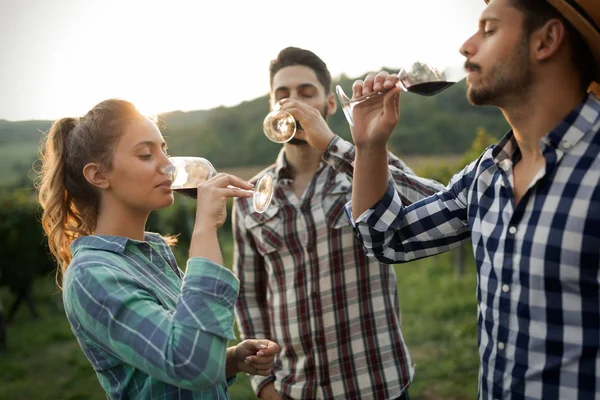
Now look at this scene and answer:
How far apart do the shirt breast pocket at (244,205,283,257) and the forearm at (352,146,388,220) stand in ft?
2.52

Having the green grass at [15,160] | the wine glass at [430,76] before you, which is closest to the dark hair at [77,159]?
the wine glass at [430,76]

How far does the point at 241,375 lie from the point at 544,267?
4.82 metres

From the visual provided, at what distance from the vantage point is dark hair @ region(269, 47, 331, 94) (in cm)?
304

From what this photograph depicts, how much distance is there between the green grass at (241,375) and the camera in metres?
5.43

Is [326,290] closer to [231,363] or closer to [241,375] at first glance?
[231,363]

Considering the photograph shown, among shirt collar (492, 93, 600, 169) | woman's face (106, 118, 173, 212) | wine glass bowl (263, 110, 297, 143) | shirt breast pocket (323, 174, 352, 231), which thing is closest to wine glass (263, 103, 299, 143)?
wine glass bowl (263, 110, 297, 143)

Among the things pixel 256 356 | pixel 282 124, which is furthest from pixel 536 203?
pixel 282 124

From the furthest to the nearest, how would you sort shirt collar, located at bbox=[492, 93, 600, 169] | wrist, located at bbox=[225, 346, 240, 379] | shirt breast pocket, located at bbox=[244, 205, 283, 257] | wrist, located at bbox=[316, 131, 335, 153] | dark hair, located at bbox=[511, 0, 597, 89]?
shirt breast pocket, located at bbox=[244, 205, 283, 257]
wrist, located at bbox=[316, 131, 335, 153]
wrist, located at bbox=[225, 346, 240, 379]
dark hair, located at bbox=[511, 0, 597, 89]
shirt collar, located at bbox=[492, 93, 600, 169]

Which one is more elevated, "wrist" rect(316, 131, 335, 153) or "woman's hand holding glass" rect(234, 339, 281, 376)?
"wrist" rect(316, 131, 335, 153)

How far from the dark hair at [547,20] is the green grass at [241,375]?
13.4 feet

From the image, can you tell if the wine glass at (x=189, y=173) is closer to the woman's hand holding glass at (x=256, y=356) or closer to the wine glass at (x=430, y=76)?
the woman's hand holding glass at (x=256, y=356)

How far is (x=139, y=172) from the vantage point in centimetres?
192

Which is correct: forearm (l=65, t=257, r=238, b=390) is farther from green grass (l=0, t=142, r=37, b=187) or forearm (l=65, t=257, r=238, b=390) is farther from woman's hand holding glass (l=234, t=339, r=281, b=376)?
green grass (l=0, t=142, r=37, b=187)

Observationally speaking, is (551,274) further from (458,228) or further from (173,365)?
(173,365)
